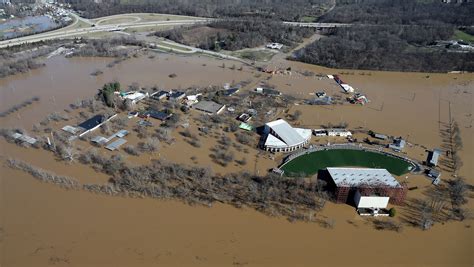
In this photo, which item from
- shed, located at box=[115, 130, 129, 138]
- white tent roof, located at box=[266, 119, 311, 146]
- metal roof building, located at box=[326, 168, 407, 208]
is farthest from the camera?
shed, located at box=[115, 130, 129, 138]

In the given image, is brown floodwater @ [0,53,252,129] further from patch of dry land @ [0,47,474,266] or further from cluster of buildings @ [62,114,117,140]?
cluster of buildings @ [62,114,117,140]

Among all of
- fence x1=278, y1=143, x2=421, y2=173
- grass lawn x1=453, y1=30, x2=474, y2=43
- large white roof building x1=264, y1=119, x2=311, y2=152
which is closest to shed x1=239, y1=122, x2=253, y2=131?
large white roof building x1=264, y1=119, x2=311, y2=152

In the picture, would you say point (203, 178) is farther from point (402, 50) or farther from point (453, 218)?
point (402, 50)

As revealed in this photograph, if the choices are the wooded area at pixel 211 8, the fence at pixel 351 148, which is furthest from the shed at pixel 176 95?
the wooded area at pixel 211 8

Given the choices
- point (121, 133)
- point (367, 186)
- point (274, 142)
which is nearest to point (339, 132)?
point (274, 142)

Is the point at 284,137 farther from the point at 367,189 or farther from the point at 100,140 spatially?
the point at 100,140
